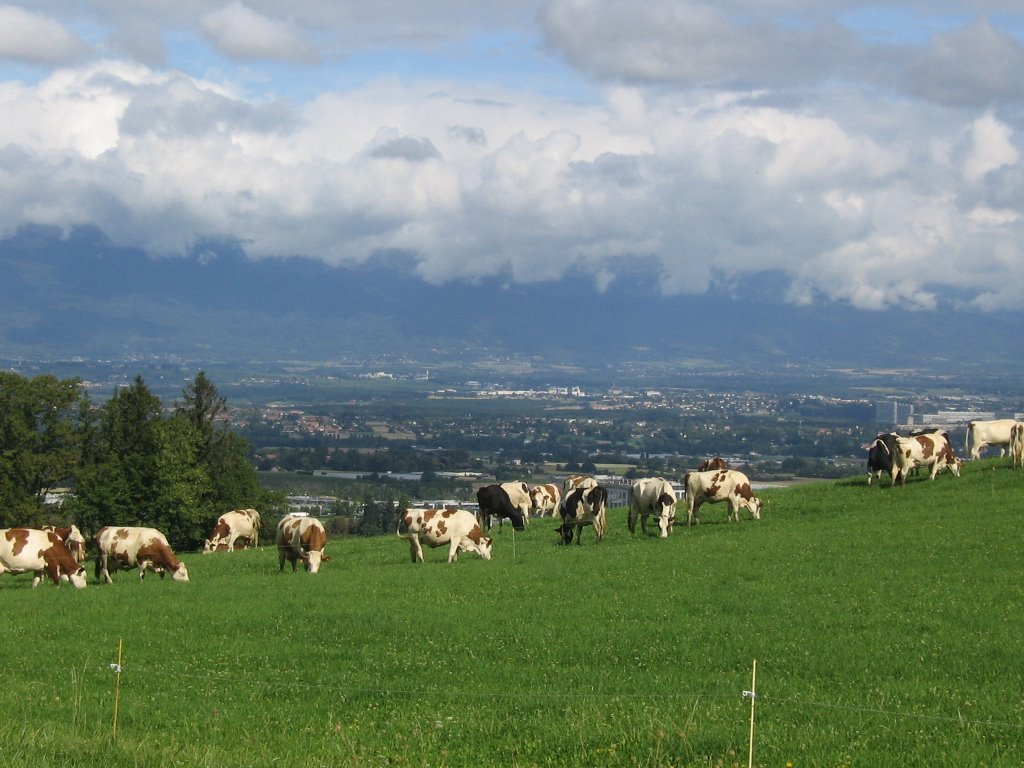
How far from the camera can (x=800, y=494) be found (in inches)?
1478

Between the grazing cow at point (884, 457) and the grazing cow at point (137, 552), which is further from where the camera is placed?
the grazing cow at point (884, 457)

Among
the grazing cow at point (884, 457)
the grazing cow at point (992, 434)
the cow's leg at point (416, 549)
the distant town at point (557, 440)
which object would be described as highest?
the grazing cow at point (992, 434)

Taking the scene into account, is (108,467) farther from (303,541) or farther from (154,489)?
(303,541)

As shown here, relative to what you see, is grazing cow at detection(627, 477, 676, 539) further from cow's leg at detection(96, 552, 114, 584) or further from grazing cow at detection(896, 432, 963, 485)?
cow's leg at detection(96, 552, 114, 584)

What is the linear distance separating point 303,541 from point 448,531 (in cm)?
349

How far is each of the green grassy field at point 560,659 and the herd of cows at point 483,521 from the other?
1.17 metres

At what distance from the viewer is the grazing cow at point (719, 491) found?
33312 millimetres

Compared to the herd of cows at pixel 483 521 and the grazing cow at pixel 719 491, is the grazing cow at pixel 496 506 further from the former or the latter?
the grazing cow at pixel 719 491

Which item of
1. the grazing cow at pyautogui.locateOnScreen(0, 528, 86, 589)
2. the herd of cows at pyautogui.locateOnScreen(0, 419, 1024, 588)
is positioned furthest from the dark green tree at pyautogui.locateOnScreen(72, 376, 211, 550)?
the grazing cow at pyautogui.locateOnScreen(0, 528, 86, 589)

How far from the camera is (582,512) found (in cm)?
3256

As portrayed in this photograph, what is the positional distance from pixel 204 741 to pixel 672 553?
50.8 ft

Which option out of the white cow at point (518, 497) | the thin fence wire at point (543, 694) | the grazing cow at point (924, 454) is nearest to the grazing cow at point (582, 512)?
the white cow at point (518, 497)

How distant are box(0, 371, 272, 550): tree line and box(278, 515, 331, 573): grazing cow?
23.0 metres

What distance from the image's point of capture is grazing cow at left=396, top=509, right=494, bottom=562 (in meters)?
29.0
